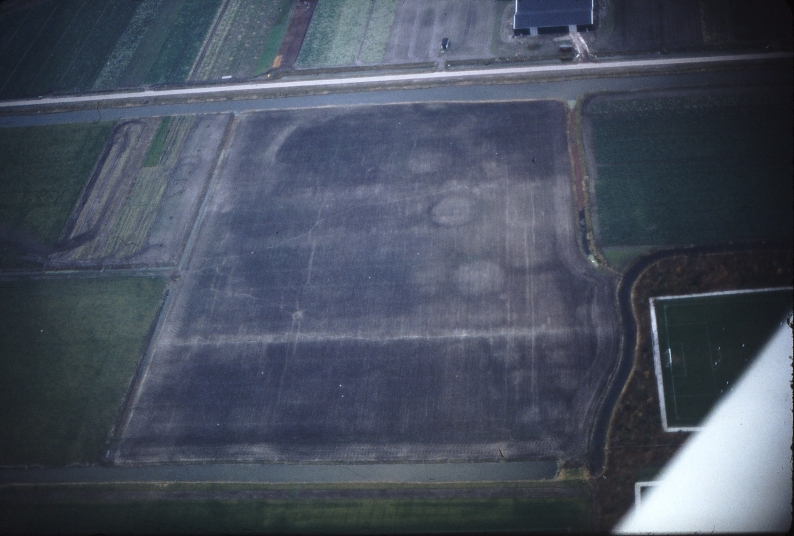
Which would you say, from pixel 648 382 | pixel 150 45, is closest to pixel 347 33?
pixel 150 45

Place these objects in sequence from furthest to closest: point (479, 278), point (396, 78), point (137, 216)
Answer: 1. point (396, 78)
2. point (137, 216)
3. point (479, 278)

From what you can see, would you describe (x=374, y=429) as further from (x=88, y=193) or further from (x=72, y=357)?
(x=88, y=193)

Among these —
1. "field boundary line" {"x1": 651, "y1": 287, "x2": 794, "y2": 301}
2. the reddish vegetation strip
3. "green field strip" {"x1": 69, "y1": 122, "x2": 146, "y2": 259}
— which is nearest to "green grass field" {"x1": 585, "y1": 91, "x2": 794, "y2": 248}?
"field boundary line" {"x1": 651, "y1": 287, "x2": 794, "y2": 301}

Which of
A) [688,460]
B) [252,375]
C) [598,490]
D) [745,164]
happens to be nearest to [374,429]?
[252,375]

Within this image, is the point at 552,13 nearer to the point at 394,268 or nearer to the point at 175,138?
the point at 394,268

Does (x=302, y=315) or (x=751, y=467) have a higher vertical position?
(x=302, y=315)

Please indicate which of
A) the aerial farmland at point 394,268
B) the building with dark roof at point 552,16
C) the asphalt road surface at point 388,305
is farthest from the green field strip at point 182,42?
the building with dark roof at point 552,16

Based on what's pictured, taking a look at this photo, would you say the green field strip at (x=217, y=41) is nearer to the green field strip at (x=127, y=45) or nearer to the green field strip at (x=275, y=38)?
the green field strip at (x=275, y=38)
